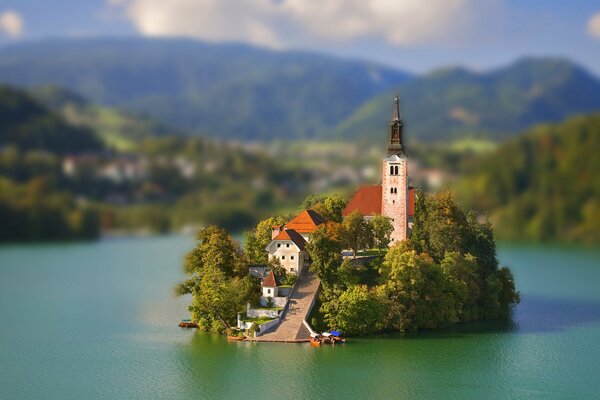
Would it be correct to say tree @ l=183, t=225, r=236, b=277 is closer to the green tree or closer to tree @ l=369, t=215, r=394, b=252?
tree @ l=369, t=215, r=394, b=252

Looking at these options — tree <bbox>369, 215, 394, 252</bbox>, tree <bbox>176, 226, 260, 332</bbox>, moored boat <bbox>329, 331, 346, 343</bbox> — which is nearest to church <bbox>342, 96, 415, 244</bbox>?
tree <bbox>369, 215, 394, 252</bbox>

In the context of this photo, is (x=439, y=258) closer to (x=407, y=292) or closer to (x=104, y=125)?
(x=407, y=292)

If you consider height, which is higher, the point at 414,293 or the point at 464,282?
Result: the point at 464,282

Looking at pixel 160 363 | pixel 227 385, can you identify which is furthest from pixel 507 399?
pixel 160 363

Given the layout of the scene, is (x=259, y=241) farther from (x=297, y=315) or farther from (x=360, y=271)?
(x=297, y=315)

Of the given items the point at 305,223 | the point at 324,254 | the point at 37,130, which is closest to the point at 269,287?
the point at 324,254

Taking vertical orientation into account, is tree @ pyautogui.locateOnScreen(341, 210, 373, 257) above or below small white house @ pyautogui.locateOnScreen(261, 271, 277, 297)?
above

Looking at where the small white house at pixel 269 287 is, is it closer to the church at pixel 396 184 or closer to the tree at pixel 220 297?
the tree at pixel 220 297
